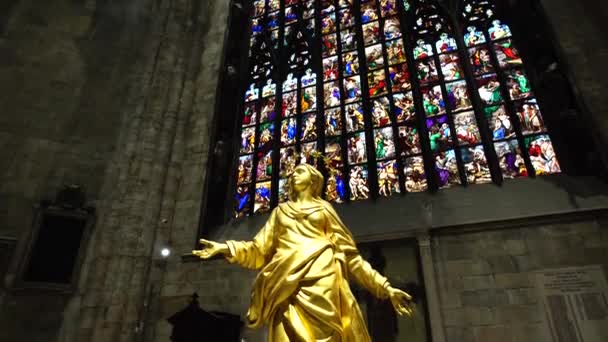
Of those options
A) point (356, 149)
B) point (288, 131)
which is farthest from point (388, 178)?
point (288, 131)

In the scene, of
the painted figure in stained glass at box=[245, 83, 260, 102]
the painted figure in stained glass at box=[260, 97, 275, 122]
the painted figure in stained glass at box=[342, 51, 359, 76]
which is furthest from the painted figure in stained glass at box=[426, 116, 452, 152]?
the painted figure in stained glass at box=[245, 83, 260, 102]

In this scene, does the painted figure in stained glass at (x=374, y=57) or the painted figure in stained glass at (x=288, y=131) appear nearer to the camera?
the painted figure in stained glass at (x=288, y=131)

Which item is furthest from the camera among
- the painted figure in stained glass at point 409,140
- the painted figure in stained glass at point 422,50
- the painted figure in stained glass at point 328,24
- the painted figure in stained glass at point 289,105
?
the painted figure in stained glass at point 328,24

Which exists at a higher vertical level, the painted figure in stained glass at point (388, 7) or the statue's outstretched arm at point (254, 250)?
the painted figure in stained glass at point (388, 7)

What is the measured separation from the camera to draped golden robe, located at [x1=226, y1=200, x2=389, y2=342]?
2.52 meters

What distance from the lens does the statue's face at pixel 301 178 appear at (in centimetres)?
339

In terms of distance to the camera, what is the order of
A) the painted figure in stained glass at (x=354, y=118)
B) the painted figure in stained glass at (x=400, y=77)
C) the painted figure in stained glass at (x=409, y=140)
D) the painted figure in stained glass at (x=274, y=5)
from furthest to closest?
the painted figure in stained glass at (x=274, y=5)
the painted figure in stained glass at (x=400, y=77)
the painted figure in stained glass at (x=354, y=118)
the painted figure in stained glass at (x=409, y=140)

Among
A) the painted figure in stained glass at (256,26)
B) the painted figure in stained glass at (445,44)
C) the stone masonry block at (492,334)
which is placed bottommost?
the stone masonry block at (492,334)

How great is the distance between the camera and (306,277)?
8.72 ft

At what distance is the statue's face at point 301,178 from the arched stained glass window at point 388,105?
195 centimetres

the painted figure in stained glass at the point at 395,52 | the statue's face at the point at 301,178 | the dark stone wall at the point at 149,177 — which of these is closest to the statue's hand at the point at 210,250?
the statue's face at the point at 301,178

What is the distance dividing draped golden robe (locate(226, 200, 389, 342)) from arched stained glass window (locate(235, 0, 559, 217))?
2.34m

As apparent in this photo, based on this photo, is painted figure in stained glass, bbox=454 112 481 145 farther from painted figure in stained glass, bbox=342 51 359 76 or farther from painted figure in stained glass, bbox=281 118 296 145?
painted figure in stained glass, bbox=281 118 296 145

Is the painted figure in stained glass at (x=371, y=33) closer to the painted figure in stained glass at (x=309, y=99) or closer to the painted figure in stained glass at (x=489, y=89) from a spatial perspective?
the painted figure in stained glass at (x=309, y=99)
